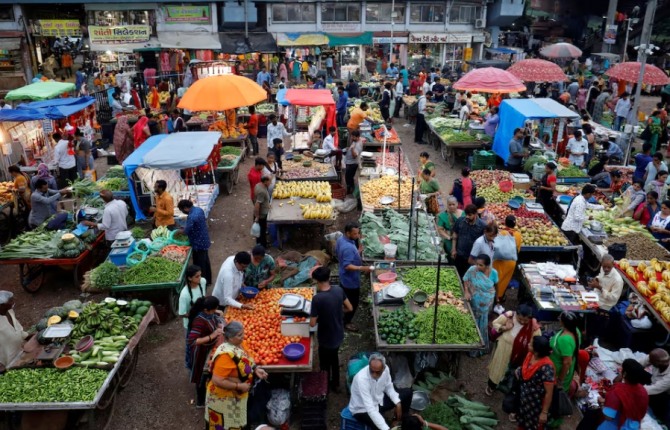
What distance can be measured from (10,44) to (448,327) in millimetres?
30395

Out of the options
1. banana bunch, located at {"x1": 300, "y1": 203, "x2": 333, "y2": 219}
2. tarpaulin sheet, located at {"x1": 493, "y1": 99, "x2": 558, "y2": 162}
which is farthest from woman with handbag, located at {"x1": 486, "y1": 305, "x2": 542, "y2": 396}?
tarpaulin sheet, located at {"x1": 493, "y1": 99, "x2": 558, "y2": 162}

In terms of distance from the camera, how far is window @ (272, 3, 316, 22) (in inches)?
1227

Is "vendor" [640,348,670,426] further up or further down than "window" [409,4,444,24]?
further down

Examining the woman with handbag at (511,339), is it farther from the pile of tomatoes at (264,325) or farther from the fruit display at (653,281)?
the pile of tomatoes at (264,325)

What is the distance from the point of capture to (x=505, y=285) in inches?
333

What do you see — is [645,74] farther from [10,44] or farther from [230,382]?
[10,44]

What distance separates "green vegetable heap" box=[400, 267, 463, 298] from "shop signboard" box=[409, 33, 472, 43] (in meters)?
27.0

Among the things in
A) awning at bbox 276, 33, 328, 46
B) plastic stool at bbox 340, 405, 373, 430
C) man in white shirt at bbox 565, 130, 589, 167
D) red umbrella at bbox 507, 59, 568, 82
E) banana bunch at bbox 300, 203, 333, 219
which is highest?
awning at bbox 276, 33, 328, 46

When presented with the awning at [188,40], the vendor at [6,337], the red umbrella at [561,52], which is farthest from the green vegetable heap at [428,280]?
the awning at [188,40]

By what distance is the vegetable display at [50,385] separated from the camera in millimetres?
5777

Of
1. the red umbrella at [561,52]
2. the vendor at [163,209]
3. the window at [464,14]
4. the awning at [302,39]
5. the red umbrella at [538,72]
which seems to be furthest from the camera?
the window at [464,14]

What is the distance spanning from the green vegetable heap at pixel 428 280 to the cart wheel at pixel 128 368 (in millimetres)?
4052

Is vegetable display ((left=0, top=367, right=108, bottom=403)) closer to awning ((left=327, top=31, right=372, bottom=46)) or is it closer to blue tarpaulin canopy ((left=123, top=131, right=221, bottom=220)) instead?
blue tarpaulin canopy ((left=123, top=131, right=221, bottom=220))

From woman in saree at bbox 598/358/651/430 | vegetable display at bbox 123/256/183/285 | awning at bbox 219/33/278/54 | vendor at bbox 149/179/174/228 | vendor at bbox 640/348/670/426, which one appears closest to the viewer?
woman in saree at bbox 598/358/651/430
